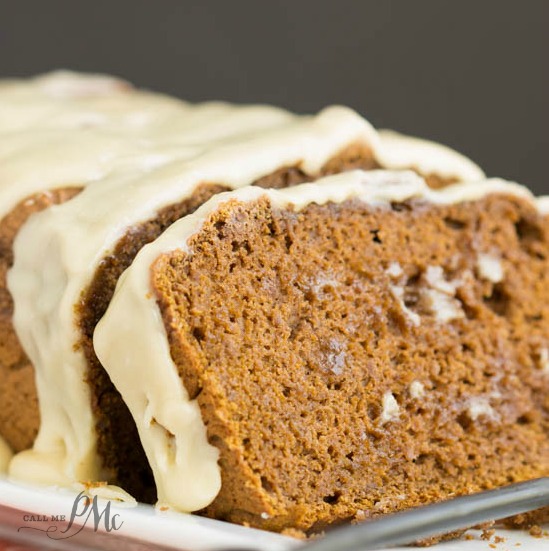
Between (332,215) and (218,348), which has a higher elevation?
(332,215)

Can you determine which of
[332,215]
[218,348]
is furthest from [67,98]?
[218,348]

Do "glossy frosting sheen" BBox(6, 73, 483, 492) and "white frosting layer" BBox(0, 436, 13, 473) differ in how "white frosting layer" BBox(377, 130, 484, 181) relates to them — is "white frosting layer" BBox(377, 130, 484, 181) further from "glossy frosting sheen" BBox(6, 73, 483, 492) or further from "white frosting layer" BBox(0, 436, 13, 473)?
"white frosting layer" BBox(0, 436, 13, 473)

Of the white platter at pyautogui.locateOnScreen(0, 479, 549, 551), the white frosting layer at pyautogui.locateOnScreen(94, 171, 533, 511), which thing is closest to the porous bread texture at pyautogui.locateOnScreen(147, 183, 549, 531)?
the white frosting layer at pyautogui.locateOnScreen(94, 171, 533, 511)

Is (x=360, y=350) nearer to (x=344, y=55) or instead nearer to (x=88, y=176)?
(x=88, y=176)

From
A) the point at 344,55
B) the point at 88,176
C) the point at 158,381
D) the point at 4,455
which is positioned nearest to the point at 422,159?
the point at 88,176

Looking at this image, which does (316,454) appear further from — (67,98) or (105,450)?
(67,98)

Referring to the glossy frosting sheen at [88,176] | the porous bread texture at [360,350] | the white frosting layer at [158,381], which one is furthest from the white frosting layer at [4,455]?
the porous bread texture at [360,350]

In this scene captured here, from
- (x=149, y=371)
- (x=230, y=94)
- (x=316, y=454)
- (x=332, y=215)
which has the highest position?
(x=332, y=215)
